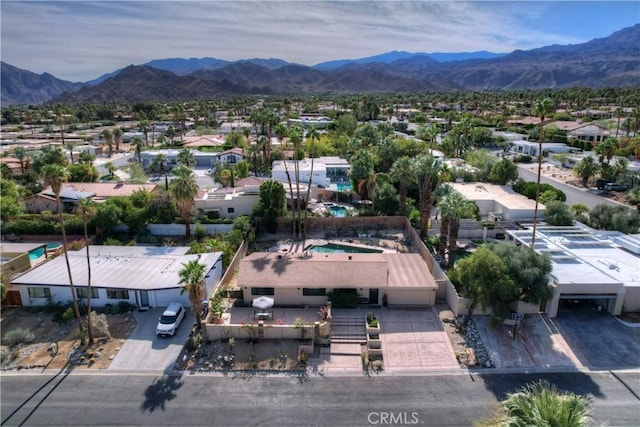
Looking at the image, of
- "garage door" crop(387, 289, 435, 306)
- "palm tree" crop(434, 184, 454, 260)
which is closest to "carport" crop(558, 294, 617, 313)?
"garage door" crop(387, 289, 435, 306)

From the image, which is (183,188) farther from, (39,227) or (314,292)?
(314,292)

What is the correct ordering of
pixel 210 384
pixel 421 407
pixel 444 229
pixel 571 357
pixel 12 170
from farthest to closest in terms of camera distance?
pixel 12 170, pixel 444 229, pixel 571 357, pixel 210 384, pixel 421 407

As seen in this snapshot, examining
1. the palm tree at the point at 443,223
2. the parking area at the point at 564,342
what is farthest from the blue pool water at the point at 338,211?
the parking area at the point at 564,342

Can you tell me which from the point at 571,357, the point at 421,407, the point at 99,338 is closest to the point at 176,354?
the point at 99,338

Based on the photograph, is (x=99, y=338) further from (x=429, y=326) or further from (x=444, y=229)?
(x=444, y=229)

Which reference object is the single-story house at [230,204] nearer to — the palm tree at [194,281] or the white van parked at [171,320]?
the white van parked at [171,320]

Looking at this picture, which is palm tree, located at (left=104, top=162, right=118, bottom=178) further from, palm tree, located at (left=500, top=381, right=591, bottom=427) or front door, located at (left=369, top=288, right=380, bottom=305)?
palm tree, located at (left=500, top=381, right=591, bottom=427)
